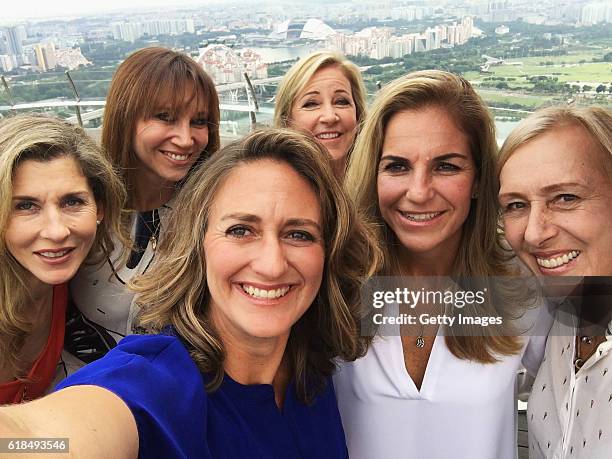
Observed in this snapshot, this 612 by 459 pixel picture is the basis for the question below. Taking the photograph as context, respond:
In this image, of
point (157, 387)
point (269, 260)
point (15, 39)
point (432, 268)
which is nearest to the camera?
point (157, 387)

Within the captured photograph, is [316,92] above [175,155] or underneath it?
above

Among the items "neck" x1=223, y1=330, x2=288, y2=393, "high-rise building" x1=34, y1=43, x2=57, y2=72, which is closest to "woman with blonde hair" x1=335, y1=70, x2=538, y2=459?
"neck" x1=223, y1=330, x2=288, y2=393

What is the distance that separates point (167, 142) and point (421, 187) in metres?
0.82

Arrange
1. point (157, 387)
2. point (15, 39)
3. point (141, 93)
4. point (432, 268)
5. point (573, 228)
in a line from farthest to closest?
point (141, 93)
point (15, 39)
point (432, 268)
point (573, 228)
point (157, 387)

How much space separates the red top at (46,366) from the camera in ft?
3.93

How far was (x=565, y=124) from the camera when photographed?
1102 mm

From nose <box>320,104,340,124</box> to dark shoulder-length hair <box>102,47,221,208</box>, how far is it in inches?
17.1

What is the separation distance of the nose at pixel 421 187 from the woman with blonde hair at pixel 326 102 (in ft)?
2.12

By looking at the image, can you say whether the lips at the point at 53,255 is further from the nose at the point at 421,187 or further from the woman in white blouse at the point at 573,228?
the woman in white blouse at the point at 573,228

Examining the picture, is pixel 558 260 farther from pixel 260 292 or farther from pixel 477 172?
pixel 260 292

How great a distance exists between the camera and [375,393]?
1.26 meters

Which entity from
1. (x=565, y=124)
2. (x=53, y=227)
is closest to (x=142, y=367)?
(x=53, y=227)

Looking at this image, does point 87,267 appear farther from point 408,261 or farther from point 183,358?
point 408,261

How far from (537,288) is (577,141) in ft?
1.11
